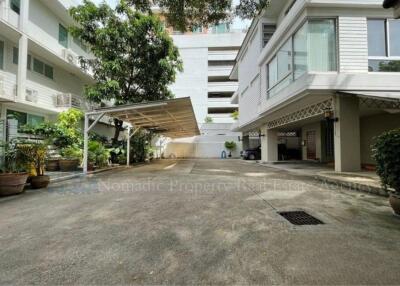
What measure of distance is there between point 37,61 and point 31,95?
2523 mm

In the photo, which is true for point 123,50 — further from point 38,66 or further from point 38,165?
point 38,165

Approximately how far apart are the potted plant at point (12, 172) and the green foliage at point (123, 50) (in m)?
8.35

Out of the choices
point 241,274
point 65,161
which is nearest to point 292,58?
point 241,274

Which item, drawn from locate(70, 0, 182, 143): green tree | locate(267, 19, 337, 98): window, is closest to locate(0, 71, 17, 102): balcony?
locate(70, 0, 182, 143): green tree

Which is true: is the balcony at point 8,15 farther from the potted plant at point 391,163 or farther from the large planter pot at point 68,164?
the potted plant at point 391,163

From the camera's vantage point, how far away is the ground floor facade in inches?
356

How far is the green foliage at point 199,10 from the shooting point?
604 cm

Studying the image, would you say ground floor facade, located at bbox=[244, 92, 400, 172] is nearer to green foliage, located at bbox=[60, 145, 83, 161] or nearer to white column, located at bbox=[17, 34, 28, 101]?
green foliage, located at bbox=[60, 145, 83, 161]

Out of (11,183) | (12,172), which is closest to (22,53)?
(12,172)

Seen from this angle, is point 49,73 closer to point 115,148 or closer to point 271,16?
point 115,148

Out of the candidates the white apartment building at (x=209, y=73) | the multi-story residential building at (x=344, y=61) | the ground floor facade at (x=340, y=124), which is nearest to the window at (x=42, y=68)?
the multi-story residential building at (x=344, y=61)

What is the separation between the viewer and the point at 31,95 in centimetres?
1225

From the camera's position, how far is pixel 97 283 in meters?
2.09

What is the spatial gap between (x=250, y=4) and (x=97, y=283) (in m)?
6.78
